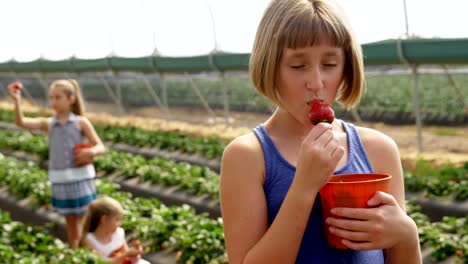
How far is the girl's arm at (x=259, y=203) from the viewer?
1.34m

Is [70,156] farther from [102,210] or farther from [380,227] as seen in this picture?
[380,227]

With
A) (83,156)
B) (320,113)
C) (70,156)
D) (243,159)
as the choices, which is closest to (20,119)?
(70,156)

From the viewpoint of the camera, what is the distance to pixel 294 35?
1.43 m

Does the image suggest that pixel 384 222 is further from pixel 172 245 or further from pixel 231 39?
pixel 231 39

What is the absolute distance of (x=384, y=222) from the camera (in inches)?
→ 53.5

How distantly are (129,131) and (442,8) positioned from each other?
259 inches

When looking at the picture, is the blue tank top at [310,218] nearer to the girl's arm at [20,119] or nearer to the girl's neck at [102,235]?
the girl's neck at [102,235]

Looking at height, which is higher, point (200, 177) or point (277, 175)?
point (277, 175)

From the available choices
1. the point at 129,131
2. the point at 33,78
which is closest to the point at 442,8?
the point at 129,131

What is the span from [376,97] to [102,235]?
1289 cm

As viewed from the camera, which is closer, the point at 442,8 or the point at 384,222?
the point at 384,222

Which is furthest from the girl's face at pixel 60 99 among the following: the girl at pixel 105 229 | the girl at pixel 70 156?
the girl at pixel 105 229

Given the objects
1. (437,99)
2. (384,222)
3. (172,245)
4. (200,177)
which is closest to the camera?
(384,222)

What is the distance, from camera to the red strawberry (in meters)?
1.40
